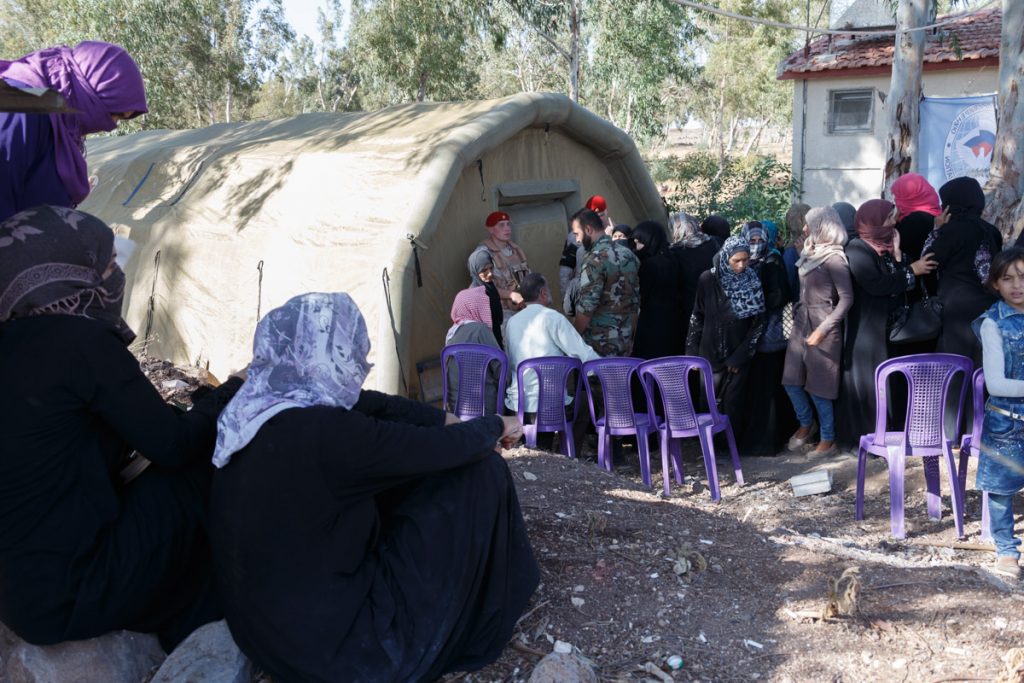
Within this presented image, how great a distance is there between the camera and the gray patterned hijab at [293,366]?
2584mm

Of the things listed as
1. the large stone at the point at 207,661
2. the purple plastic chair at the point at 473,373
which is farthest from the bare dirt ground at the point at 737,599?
the purple plastic chair at the point at 473,373

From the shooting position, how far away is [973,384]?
480cm

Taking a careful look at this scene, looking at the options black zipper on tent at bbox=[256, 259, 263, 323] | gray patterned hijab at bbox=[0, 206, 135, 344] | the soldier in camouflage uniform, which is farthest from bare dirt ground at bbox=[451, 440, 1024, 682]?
black zipper on tent at bbox=[256, 259, 263, 323]

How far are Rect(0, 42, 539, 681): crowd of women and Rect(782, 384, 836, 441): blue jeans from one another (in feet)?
12.1

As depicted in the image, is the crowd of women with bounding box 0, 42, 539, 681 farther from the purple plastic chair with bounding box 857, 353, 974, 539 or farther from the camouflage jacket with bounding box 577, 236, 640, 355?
the camouflage jacket with bounding box 577, 236, 640, 355

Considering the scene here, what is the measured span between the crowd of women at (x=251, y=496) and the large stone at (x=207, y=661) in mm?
63

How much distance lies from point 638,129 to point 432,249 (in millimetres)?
19576

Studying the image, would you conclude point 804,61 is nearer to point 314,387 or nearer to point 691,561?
point 691,561

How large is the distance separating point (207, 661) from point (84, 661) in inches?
15.8

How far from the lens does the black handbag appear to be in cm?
582

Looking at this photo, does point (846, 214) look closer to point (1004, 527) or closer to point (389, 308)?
point (1004, 527)

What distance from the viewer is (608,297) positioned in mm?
6488

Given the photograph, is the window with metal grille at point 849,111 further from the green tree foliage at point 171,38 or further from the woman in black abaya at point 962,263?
the green tree foliage at point 171,38

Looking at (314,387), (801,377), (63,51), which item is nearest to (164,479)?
(314,387)
